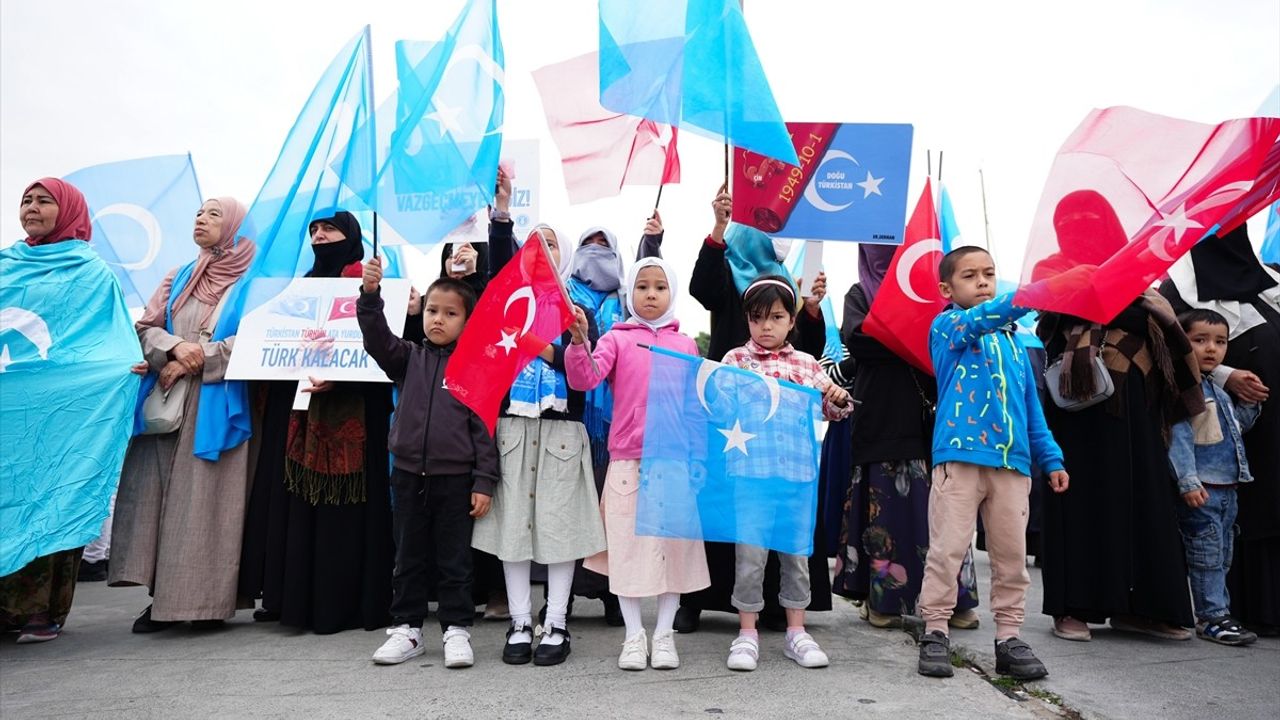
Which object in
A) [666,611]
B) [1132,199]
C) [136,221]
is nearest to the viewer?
[1132,199]

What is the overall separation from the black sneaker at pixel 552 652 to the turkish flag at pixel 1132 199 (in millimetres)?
2306

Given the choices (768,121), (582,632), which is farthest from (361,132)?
(582,632)

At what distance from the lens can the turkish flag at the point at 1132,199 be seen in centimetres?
312

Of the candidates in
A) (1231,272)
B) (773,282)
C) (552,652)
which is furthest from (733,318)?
(1231,272)

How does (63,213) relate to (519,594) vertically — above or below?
above

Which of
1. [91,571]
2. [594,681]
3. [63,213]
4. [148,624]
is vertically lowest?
[91,571]

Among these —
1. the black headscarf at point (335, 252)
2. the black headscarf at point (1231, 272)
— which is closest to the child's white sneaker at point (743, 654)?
the black headscarf at point (335, 252)

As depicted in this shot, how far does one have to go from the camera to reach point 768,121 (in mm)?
4164

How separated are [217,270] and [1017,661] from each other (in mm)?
4446

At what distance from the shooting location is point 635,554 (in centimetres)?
393

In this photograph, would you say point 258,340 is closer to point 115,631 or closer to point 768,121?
point 115,631

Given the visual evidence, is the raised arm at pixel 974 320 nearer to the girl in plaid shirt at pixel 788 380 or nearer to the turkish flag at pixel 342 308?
the girl in plaid shirt at pixel 788 380

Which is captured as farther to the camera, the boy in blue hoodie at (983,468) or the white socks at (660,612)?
the white socks at (660,612)

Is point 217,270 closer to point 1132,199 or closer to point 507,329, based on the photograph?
point 507,329
